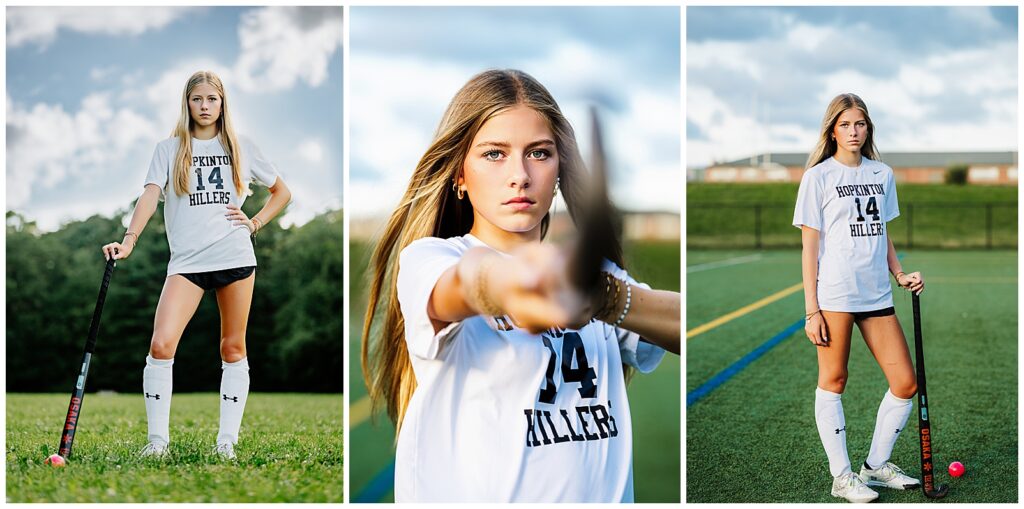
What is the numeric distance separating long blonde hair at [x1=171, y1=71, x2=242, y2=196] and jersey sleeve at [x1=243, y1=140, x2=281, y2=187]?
0.05 m

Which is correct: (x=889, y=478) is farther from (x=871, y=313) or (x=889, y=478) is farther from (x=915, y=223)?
(x=915, y=223)

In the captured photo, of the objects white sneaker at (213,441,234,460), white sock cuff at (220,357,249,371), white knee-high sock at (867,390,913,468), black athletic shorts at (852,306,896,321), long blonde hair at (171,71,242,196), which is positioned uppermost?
long blonde hair at (171,71,242,196)

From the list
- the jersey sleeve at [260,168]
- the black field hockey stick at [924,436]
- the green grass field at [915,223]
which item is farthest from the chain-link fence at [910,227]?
the jersey sleeve at [260,168]

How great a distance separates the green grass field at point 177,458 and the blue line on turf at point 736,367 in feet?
6.06

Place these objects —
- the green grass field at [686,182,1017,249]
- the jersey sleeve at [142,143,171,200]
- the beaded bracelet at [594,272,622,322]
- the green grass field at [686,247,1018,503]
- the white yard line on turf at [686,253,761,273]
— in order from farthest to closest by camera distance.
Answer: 1. the green grass field at [686,182,1017,249]
2. the white yard line on turf at [686,253,761,273]
3. the green grass field at [686,247,1018,503]
4. the jersey sleeve at [142,143,171,200]
5. the beaded bracelet at [594,272,622,322]

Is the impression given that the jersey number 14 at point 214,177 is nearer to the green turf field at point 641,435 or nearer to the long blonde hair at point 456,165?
the green turf field at point 641,435

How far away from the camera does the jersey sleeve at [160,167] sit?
3.44m

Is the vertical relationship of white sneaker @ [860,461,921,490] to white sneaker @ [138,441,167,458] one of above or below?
below

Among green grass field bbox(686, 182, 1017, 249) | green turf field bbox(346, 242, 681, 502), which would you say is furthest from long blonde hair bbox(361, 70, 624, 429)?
green grass field bbox(686, 182, 1017, 249)

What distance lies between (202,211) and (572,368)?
5.77ft

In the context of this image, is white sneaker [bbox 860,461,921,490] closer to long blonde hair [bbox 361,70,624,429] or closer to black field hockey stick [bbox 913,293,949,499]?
black field hockey stick [bbox 913,293,949,499]

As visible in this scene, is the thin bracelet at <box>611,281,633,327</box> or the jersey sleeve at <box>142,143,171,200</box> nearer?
the thin bracelet at <box>611,281,633,327</box>

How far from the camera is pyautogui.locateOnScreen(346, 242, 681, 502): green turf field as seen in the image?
3.64 m

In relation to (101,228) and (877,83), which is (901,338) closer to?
(877,83)
